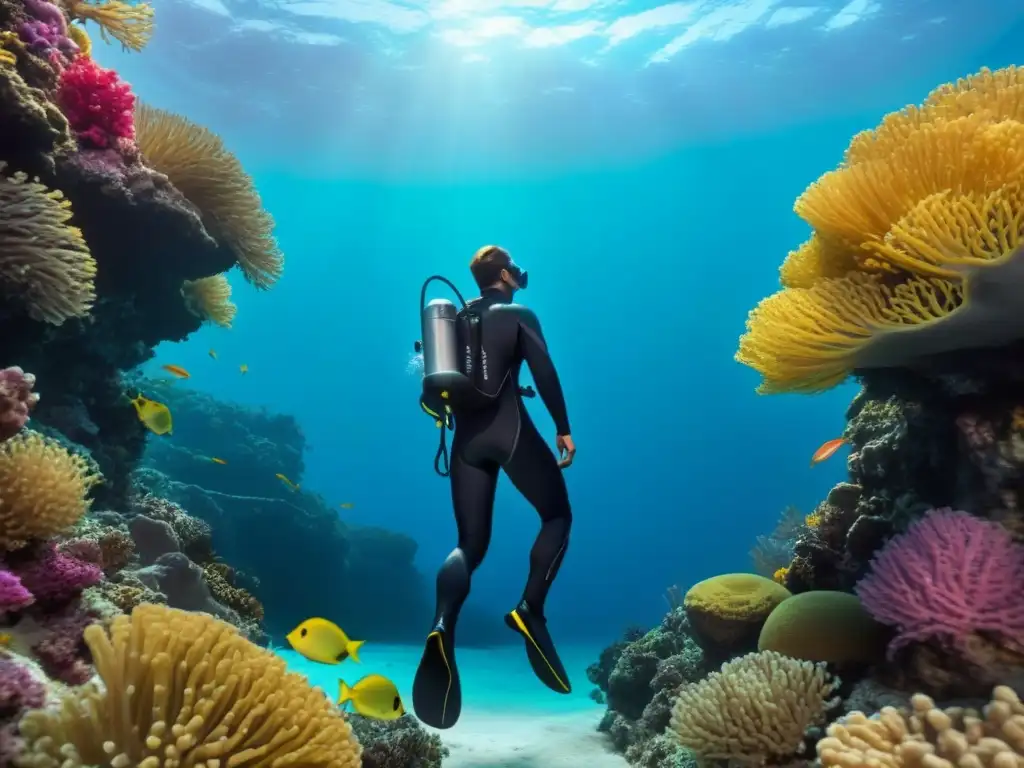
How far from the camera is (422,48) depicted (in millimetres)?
24312

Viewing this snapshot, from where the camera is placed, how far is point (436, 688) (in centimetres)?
351

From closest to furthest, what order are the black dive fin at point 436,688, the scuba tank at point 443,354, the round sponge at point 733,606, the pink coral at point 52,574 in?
the pink coral at point 52,574, the black dive fin at point 436,688, the scuba tank at point 443,354, the round sponge at point 733,606

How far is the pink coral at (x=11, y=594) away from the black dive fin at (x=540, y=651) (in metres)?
2.47

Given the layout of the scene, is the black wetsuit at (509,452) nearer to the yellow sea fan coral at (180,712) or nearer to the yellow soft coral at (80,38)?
the yellow sea fan coral at (180,712)

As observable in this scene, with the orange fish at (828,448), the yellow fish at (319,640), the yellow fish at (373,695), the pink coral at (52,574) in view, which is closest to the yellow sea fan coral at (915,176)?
the yellow fish at (373,695)

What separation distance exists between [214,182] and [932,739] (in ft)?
24.0

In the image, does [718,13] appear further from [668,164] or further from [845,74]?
[668,164]

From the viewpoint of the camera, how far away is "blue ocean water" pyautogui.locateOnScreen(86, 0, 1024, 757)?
2270 centimetres

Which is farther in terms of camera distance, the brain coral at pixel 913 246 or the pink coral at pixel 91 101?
the pink coral at pixel 91 101

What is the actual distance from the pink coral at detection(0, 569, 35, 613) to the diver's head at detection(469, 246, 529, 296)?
3203 millimetres

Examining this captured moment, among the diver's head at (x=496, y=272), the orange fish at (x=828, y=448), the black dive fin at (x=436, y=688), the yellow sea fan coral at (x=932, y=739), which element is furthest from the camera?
the orange fish at (x=828, y=448)

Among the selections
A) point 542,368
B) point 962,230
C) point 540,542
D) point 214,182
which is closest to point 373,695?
point 540,542

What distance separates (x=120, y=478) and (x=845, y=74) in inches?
1186

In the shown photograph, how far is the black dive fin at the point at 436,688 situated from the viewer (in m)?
3.49
